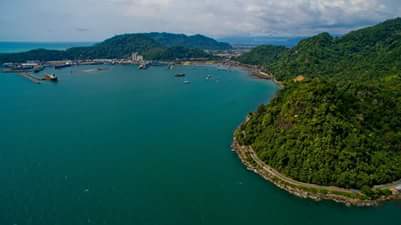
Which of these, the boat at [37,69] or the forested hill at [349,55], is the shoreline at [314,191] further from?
the boat at [37,69]

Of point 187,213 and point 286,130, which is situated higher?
point 286,130

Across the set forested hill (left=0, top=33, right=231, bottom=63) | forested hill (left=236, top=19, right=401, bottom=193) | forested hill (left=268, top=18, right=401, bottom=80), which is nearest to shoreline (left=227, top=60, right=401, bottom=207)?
forested hill (left=236, top=19, right=401, bottom=193)

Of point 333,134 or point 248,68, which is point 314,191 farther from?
point 248,68

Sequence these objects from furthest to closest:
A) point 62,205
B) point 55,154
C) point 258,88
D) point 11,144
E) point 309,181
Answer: point 258,88 < point 11,144 < point 55,154 < point 309,181 < point 62,205

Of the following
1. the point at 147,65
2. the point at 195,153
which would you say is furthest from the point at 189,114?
the point at 147,65

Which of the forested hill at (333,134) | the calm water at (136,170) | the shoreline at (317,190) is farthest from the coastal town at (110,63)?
the shoreline at (317,190)

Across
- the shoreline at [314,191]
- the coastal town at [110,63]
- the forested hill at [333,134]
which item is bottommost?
the shoreline at [314,191]

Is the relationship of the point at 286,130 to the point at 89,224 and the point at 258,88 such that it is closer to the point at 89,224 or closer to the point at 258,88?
the point at 89,224
